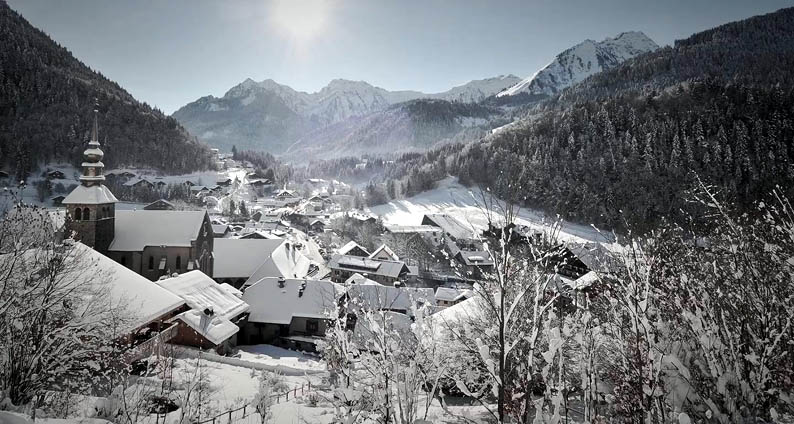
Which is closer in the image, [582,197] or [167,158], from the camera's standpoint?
[582,197]

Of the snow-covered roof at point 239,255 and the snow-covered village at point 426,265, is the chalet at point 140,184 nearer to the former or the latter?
the snow-covered village at point 426,265

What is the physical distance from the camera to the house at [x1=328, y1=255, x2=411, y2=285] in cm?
5822

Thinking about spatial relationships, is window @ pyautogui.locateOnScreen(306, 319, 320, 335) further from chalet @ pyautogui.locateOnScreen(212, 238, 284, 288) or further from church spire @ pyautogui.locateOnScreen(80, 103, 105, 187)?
church spire @ pyautogui.locateOnScreen(80, 103, 105, 187)

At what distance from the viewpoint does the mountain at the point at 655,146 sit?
95.9 meters

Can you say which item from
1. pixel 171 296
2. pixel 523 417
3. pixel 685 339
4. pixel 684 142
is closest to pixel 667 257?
pixel 685 339

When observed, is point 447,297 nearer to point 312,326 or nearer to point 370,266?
point 370,266

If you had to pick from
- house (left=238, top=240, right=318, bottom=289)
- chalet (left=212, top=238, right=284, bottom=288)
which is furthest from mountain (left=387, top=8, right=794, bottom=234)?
chalet (left=212, top=238, right=284, bottom=288)

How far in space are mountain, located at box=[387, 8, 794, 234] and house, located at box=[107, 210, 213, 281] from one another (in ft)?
216

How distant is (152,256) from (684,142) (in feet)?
427

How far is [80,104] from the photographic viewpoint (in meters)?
149

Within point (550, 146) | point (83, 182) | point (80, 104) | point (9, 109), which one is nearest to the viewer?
point (83, 182)

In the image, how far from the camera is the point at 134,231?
39906 millimetres

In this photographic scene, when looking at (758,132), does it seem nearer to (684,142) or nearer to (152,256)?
(684,142)

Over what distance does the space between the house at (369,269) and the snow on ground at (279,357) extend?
87.7ft
